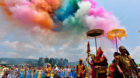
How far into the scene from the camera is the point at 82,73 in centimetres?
995

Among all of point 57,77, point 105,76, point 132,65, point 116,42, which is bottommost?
point 57,77

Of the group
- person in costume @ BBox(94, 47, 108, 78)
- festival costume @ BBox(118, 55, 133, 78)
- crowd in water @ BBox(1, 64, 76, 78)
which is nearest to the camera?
festival costume @ BBox(118, 55, 133, 78)

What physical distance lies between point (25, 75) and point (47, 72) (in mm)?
5283

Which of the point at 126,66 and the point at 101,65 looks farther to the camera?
the point at 101,65

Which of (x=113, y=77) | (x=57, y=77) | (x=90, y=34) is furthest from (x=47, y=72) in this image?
(x=113, y=77)

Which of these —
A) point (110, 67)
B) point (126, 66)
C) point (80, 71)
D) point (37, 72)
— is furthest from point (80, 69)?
point (37, 72)

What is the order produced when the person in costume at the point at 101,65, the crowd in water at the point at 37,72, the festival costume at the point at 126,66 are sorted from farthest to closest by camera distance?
the crowd in water at the point at 37,72 → the person in costume at the point at 101,65 → the festival costume at the point at 126,66

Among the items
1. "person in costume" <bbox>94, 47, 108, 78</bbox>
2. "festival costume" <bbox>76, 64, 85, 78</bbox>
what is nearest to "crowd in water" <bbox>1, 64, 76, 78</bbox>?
"festival costume" <bbox>76, 64, 85, 78</bbox>

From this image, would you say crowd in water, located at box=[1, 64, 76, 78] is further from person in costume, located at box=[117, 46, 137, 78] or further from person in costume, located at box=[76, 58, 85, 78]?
person in costume, located at box=[117, 46, 137, 78]

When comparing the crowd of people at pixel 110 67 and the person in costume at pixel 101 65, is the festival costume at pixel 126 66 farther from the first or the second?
the person in costume at pixel 101 65

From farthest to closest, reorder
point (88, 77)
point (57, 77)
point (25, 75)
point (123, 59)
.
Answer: point (25, 75), point (57, 77), point (88, 77), point (123, 59)

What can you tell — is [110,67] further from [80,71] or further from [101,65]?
[80,71]

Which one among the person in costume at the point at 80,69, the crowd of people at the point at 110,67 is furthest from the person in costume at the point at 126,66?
the person in costume at the point at 80,69

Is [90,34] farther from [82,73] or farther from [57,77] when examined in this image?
[57,77]
